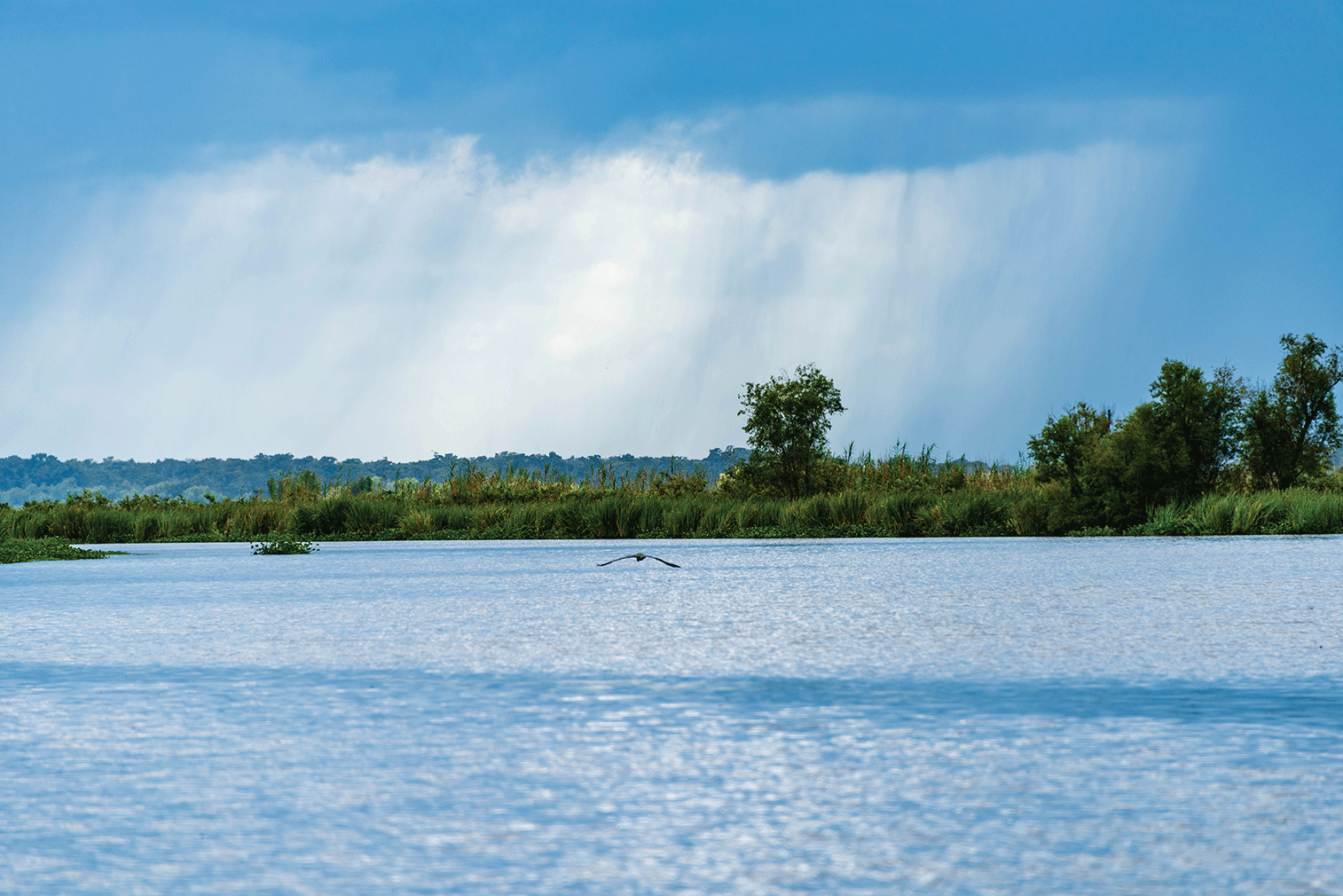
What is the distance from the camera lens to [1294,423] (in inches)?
1073

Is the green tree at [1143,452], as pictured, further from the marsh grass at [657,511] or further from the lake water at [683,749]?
the lake water at [683,749]

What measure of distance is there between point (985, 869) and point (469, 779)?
4.98ft

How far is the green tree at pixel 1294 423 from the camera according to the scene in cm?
2620

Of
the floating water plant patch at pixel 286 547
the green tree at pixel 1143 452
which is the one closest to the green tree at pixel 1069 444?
the green tree at pixel 1143 452

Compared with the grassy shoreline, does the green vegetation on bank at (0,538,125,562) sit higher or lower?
lower

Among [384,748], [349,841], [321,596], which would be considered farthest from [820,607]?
[349,841]

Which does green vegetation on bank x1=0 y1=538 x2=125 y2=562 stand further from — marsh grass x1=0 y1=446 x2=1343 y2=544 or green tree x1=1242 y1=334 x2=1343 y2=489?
green tree x1=1242 y1=334 x2=1343 y2=489

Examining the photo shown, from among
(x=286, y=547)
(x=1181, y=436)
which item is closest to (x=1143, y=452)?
(x=1181, y=436)

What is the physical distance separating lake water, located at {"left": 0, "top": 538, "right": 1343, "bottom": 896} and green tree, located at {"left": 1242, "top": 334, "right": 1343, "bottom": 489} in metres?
19.2

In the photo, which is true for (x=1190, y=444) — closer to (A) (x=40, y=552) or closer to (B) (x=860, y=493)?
(B) (x=860, y=493)

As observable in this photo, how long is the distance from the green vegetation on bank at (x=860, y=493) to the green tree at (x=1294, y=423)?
Result: 0.04 metres

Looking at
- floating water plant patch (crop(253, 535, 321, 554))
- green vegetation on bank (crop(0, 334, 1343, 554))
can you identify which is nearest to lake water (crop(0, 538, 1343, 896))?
floating water plant patch (crop(253, 535, 321, 554))

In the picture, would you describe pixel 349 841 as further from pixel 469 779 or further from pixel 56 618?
pixel 56 618

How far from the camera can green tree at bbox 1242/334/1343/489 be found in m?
26.2
